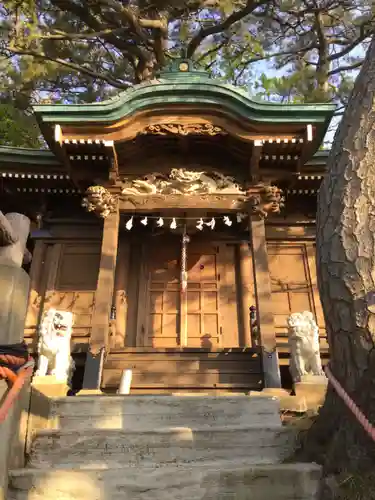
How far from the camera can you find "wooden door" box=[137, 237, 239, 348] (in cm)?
887

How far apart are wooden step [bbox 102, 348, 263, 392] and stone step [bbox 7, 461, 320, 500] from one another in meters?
4.15

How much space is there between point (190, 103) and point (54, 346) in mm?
4703

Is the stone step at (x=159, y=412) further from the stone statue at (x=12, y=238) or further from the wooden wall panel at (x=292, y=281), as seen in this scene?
the wooden wall panel at (x=292, y=281)

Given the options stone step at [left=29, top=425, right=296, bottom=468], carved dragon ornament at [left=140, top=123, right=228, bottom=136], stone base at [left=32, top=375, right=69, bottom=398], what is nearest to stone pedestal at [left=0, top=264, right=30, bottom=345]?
stone step at [left=29, top=425, right=296, bottom=468]

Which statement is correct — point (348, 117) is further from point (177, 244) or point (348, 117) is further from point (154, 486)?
point (177, 244)

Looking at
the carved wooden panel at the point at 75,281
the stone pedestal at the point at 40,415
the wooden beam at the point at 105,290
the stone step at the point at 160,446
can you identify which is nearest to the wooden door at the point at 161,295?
the carved wooden panel at the point at 75,281

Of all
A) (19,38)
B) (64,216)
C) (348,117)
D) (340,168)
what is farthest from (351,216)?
(19,38)

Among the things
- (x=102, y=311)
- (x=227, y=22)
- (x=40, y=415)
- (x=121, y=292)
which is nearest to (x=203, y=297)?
(x=121, y=292)

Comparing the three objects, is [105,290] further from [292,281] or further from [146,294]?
[292,281]

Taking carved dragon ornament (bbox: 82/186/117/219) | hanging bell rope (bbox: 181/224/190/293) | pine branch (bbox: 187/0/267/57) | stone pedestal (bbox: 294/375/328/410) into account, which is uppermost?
pine branch (bbox: 187/0/267/57)

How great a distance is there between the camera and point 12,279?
332 cm

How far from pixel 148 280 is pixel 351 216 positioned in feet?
21.5

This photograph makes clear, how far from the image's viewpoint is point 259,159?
7.99 meters

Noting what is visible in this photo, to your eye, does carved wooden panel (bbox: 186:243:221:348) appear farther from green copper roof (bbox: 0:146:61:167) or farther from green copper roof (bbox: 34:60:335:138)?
green copper roof (bbox: 0:146:61:167)
